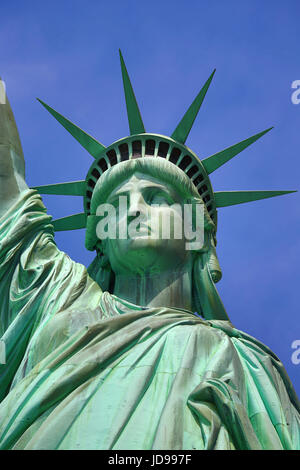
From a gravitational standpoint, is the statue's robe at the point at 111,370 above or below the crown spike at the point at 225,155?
below

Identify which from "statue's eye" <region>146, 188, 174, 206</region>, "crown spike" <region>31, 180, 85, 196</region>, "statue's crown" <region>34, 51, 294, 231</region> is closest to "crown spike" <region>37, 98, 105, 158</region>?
"statue's crown" <region>34, 51, 294, 231</region>

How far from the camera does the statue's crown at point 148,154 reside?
39.5 feet

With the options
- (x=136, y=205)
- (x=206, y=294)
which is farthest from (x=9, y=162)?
(x=206, y=294)

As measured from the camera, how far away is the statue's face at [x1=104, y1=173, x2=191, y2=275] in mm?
10766

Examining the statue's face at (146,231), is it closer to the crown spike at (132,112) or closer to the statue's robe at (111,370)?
the statue's robe at (111,370)

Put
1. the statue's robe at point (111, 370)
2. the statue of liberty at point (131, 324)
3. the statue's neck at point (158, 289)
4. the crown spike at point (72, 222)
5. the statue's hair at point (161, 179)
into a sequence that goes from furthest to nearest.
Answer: the crown spike at point (72, 222)
the statue's hair at point (161, 179)
the statue's neck at point (158, 289)
the statue of liberty at point (131, 324)
the statue's robe at point (111, 370)

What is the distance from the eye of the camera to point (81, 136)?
12406mm

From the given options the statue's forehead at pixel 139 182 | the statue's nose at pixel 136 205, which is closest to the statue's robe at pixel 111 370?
the statue's nose at pixel 136 205

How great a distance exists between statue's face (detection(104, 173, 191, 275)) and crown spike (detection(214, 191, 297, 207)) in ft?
4.44

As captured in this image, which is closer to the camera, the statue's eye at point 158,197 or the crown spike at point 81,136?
the statue's eye at point 158,197

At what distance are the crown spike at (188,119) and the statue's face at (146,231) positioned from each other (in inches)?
44.0

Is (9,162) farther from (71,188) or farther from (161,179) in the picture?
(71,188)

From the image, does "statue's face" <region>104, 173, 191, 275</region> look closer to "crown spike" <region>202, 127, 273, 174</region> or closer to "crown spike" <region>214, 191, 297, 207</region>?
"crown spike" <region>202, 127, 273, 174</region>

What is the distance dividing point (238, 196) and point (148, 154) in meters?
1.42
